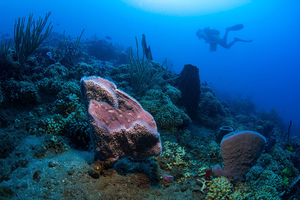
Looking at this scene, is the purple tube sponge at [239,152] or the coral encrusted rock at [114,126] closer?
the coral encrusted rock at [114,126]

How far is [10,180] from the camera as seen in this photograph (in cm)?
207

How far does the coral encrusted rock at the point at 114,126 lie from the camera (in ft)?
7.36

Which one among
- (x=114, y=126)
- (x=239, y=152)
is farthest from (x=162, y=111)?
(x=114, y=126)

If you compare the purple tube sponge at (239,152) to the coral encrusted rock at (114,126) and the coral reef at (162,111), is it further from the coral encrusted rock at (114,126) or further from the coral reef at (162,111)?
the coral reef at (162,111)

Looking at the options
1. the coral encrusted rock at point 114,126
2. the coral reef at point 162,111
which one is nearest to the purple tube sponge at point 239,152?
the coral encrusted rock at point 114,126

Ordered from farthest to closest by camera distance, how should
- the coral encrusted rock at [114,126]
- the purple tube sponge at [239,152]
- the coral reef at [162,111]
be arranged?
the coral reef at [162,111] < the purple tube sponge at [239,152] < the coral encrusted rock at [114,126]

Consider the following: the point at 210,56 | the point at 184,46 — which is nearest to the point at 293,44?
the point at 210,56

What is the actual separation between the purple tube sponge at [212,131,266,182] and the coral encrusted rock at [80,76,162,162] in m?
1.59

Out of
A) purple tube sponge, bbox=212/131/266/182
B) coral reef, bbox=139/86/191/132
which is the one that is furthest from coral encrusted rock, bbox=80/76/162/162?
coral reef, bbox=139/86/191/132

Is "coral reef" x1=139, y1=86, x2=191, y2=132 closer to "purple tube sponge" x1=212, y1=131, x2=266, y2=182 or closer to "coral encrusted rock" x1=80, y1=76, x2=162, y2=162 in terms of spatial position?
"purple tube sponge" x1=212, y1=131, x2=266, y2=182

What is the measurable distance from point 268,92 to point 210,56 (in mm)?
64208

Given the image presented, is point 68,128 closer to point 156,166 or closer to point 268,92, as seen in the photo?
point 156,166

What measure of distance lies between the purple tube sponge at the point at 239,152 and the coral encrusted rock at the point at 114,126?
5.20 feet

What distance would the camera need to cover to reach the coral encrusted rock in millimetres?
2242
